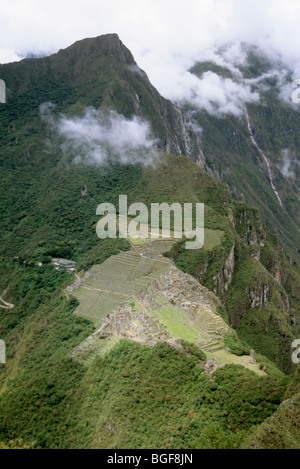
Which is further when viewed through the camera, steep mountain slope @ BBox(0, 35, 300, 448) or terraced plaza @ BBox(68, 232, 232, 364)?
terraced plaza @ BBox(68, 232, 232, 364)

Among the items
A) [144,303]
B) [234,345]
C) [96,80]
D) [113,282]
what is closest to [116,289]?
[113,282]

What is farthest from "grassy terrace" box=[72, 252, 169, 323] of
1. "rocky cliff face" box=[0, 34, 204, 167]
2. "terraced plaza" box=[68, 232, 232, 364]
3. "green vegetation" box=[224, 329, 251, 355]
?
"rocky cliff face" box=[0, 34, 204, 167]

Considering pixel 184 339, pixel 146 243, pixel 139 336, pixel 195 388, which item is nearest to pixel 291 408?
pixel 195 388

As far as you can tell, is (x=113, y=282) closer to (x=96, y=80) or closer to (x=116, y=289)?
(x=116, y=289)

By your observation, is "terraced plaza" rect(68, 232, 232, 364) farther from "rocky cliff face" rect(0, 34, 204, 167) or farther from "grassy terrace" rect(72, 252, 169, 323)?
"rocky cliff face" rect(0, 34, 204, 167)

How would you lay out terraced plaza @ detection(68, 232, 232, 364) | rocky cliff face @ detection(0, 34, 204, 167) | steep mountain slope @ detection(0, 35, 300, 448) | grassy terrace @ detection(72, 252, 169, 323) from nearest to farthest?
steep mountain slope @ detection(0, 35, 300, 448), terraced plaza @ detection(68, 232, 232, 364), grassy terrace @ detection(72, 252, 169, 323), rocky cliff face @ detection(0, 34, 204, 167)

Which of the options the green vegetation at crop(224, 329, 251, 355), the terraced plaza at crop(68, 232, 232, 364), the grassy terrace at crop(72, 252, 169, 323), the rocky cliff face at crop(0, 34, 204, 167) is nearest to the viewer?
the green vegetation at crop(224, 329, 251, 355)

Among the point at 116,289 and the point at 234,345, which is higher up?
Result: the point at 116,289

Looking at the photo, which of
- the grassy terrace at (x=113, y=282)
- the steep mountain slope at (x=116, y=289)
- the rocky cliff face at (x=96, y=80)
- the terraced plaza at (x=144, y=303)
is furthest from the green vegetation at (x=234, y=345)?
the rocky cliff face at (x=96, y=80)

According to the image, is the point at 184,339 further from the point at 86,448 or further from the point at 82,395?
the point at 86,448

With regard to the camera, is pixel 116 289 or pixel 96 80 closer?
pixel 116 289
